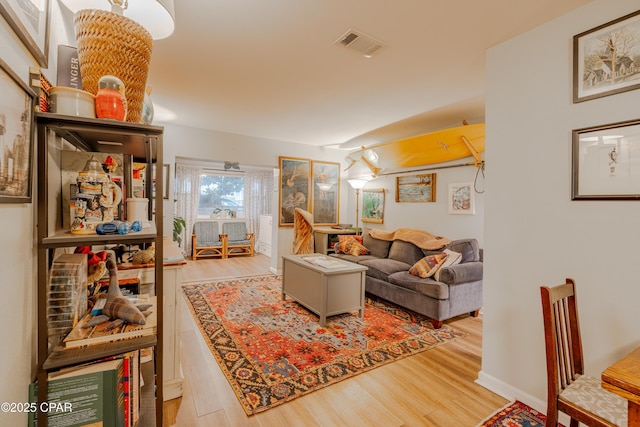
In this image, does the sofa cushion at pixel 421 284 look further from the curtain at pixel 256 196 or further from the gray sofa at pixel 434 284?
the curtain at pixel 256 196

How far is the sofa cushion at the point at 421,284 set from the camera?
3.04m

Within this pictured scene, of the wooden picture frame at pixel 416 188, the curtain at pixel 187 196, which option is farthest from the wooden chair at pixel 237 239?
the wooden picture frame at pixel 416 188

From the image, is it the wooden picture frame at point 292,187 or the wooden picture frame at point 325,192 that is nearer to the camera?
the wooden picture frame at point 292,187

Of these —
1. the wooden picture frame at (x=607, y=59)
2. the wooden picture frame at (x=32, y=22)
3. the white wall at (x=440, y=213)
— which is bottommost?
the white wall at (x=440, y=213)

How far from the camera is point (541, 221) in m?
1.84

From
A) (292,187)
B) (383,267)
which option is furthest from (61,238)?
(292,187)

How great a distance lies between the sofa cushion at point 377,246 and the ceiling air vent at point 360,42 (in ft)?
9.88

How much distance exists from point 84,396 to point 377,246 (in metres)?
4.10

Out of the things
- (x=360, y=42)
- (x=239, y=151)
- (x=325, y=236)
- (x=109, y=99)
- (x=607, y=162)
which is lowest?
(x=325, y=236)

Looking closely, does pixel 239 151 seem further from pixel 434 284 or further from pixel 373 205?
pixel 434 284

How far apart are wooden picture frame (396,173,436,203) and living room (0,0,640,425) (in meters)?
2.23

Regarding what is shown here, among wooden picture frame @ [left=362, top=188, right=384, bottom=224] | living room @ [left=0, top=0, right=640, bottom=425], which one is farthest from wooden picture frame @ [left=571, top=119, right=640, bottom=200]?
wooden picture frame @ [left=362, top=188, right=384, bottom=224]

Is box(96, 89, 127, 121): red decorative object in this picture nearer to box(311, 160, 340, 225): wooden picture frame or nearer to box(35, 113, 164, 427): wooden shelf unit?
box(35, 113, 164, 427): wooden shelf unit

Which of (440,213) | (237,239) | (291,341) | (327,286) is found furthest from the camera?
(237,239)
